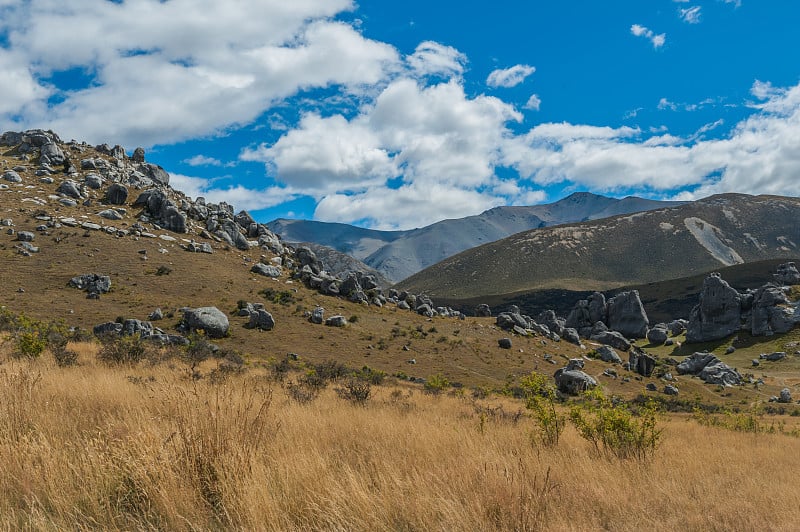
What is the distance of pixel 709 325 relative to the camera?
251ft

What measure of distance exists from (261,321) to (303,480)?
37749 mm

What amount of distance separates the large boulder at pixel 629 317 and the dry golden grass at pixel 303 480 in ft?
288

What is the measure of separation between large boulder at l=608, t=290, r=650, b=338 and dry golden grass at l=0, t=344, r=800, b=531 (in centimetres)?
8792

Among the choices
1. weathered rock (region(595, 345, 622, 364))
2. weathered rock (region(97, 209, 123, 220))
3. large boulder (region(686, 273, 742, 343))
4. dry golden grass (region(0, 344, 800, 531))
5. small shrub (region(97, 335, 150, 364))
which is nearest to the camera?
dry golden grass (region(0, 344, 800, 531))

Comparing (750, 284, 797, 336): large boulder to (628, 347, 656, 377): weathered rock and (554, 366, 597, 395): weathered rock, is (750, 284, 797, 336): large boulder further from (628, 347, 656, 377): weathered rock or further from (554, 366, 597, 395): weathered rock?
(554, 366, 597, 395): weathered rock

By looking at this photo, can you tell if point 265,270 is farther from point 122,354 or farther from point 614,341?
point 614,341

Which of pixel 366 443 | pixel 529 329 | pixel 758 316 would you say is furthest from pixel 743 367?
pixel 366 443

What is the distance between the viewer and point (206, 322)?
35.8 m

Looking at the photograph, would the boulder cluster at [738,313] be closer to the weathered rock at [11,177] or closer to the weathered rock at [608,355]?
the weathered rock at [608,355]

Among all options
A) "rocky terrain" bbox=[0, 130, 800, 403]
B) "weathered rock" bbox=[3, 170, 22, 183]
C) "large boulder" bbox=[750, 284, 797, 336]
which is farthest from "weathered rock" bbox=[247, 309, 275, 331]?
"large boulder" bbox=[750, 284, 797, 336]

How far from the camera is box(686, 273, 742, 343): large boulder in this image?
75.7 metres

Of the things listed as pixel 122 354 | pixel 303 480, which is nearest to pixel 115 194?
pixel 122 354

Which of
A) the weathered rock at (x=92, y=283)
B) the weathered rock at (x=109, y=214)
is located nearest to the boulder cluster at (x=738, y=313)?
the weathered rock at (x=92, y=283)

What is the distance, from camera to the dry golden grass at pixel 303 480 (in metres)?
3.92
